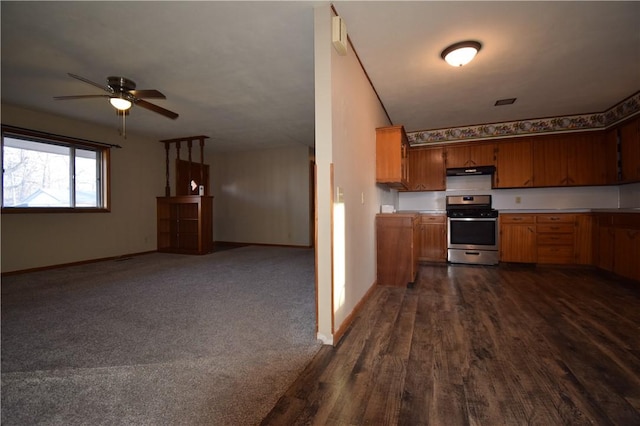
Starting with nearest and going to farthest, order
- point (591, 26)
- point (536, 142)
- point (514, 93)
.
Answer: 1. point (591, 26)
2. point (514, 93)
3. point (536, 142)

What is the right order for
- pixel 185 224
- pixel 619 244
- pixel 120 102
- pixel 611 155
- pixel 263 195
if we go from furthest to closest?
pixel 263 195 < pixel 185 224 < pixel 611 155 < pixel 619 244 < pixel 120 102

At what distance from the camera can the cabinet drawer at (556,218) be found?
14.3ft

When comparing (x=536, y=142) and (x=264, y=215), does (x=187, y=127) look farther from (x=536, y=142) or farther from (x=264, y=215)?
(x=536, y=142)

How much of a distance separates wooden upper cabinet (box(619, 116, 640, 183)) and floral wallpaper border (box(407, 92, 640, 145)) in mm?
183

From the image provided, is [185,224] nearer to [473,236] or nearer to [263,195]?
[263,195]

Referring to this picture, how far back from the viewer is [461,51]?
2.52 metres

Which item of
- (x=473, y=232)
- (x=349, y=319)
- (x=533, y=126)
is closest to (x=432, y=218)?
(x=473, y=232)

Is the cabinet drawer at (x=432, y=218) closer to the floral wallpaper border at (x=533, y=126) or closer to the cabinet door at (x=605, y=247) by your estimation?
the floral wallpaper border at (x=533, y=126)

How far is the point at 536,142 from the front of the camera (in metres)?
4.71

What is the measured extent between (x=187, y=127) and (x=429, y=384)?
18.8 feet

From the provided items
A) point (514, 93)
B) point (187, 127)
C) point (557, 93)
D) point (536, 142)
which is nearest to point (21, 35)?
point (187, 127)

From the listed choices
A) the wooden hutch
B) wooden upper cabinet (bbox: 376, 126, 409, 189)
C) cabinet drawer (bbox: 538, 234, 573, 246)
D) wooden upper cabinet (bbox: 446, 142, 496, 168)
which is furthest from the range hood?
the wooden hutch

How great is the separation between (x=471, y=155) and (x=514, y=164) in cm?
70

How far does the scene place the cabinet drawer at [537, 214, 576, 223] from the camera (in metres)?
4.37
